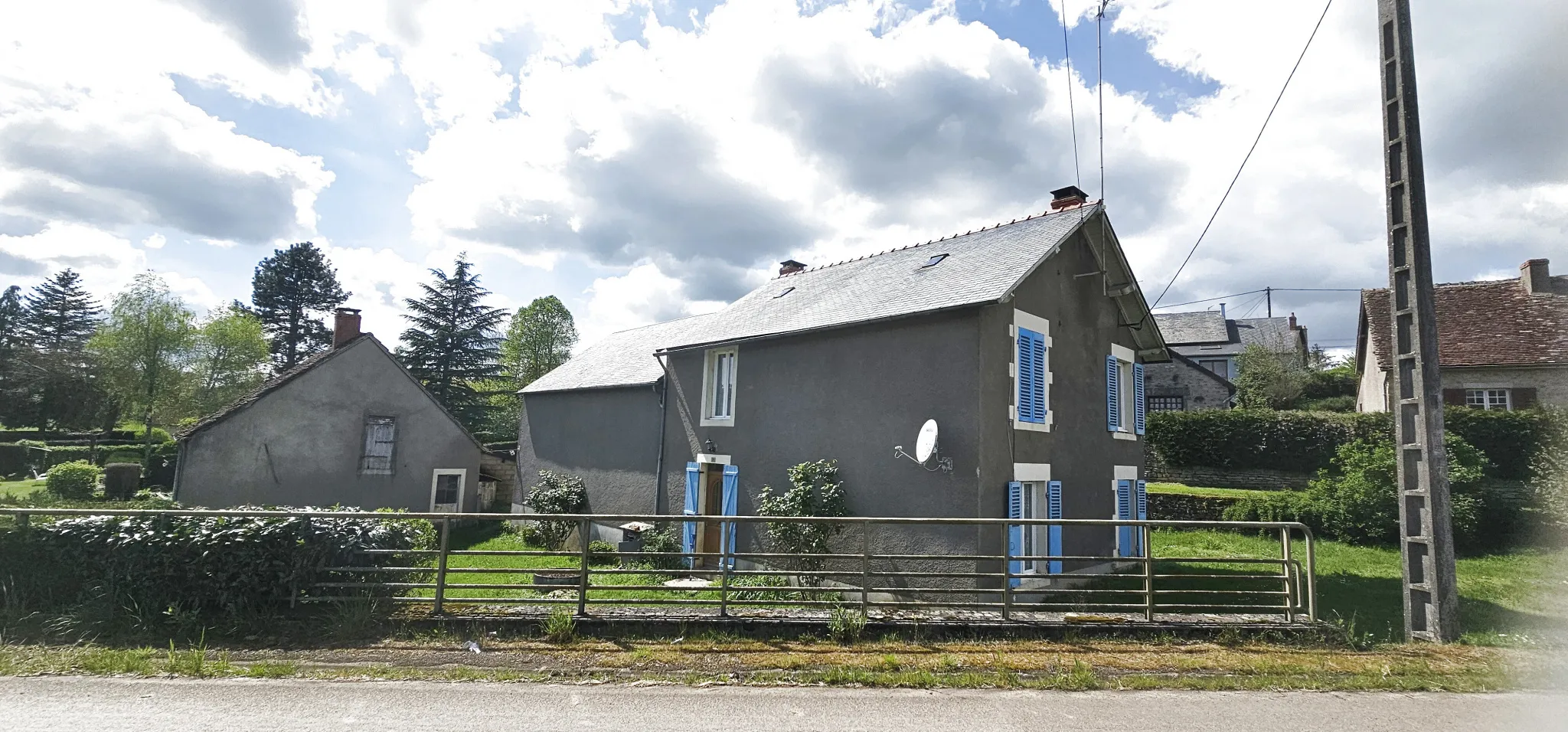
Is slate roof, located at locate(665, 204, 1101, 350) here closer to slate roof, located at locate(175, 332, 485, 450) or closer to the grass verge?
the grass verge

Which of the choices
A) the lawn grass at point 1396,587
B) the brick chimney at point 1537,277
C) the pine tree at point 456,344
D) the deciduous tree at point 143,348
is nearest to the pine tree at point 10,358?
the deciduous tree at point 143,348

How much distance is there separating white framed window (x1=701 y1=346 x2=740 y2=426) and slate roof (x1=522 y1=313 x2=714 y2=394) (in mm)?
1942

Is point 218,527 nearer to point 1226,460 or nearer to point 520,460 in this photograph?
point 520,460

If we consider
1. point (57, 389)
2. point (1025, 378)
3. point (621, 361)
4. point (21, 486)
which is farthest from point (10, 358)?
point (1025, 378)

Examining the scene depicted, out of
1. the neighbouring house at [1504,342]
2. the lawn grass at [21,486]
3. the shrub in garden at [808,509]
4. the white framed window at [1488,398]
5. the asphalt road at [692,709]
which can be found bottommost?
the lawn grass at [21,486]

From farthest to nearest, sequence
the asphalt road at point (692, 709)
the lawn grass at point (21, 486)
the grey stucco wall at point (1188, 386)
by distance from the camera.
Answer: the grey stucco wall at point (1188, 386) → the lawn grass at point (21, 486) → the asphalt road at point (692, 709)

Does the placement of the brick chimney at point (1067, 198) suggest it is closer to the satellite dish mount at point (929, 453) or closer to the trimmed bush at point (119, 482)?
the satellite dish mount at point (929, 453)

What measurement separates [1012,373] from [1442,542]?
5032 mm

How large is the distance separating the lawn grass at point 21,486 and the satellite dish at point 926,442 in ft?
94.8

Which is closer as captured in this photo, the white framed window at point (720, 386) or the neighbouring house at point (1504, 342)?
the white framed window at point (720, 386)

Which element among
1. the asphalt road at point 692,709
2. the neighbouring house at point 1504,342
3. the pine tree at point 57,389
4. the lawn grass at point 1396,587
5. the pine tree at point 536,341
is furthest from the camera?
the pine tree at point 536,341

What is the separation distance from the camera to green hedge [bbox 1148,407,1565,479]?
17672 mm

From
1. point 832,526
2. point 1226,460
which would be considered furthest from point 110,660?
point 1226,460

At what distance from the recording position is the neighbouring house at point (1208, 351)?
118 feet
